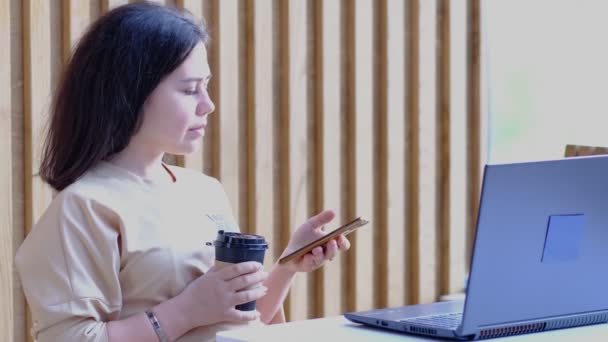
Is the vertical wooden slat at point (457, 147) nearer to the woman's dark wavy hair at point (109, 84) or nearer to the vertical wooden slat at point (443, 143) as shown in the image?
the vertical wooden slat at point (443, 143)

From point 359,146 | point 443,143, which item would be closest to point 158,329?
point 359,146

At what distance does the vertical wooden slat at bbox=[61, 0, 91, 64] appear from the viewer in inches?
120

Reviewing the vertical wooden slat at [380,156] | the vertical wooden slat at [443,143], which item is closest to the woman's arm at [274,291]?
the vertical wooden slat at [380,156]

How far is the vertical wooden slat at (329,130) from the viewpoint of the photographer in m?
3.71

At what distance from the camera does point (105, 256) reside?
2109 mm

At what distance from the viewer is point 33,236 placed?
2154mm

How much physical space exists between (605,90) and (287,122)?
1366mm

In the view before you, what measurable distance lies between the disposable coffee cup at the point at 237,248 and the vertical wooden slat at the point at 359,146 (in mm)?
1778

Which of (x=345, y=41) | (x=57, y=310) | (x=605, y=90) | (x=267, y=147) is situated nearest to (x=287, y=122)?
(x=267, y=147)

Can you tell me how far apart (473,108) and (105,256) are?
2358mm

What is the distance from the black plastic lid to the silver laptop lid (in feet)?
1.39

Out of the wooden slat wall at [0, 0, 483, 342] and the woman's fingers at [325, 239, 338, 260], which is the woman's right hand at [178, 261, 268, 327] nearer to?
the woman's fingers at [325, 239, 338, 260]

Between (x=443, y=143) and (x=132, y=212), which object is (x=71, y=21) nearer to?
(x=132, y=212)

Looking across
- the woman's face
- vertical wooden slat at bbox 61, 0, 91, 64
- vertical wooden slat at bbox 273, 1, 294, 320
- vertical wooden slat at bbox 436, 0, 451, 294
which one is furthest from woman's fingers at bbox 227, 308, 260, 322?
vertical wooden slat at bbox 436, 0, 451, 294
